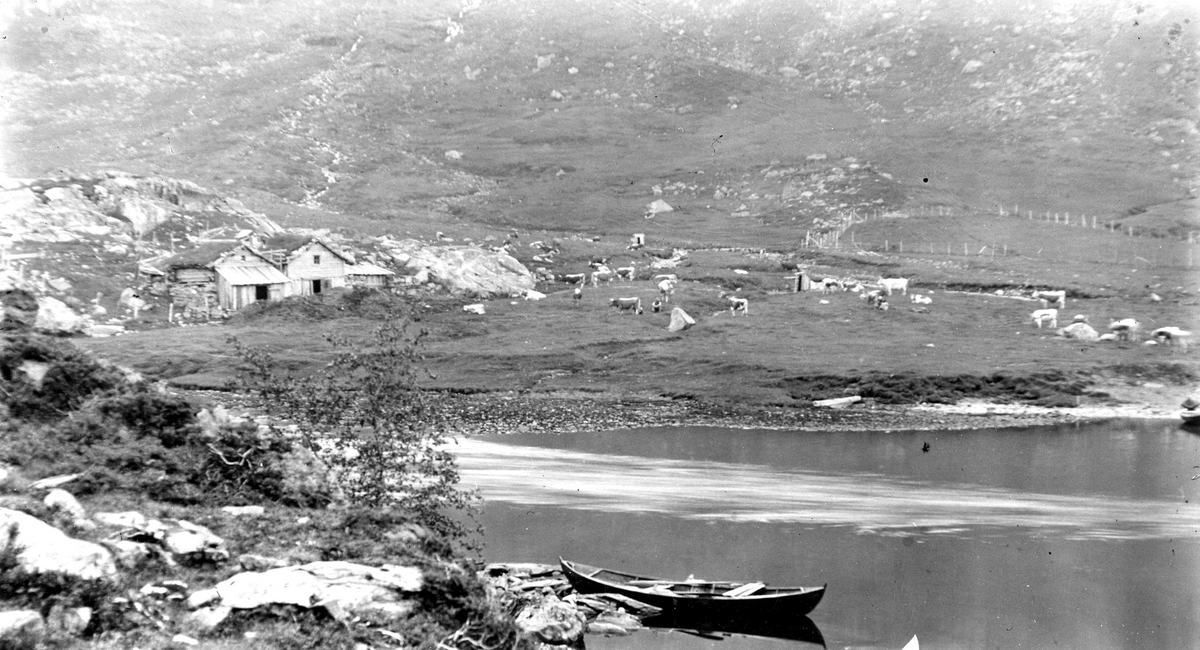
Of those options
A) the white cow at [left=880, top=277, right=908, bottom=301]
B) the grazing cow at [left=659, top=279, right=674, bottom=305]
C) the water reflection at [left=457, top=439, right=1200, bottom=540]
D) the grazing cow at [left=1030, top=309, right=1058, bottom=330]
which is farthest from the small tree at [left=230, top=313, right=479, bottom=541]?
the white cow at [left=880, top=277, right=908, bottom=301]

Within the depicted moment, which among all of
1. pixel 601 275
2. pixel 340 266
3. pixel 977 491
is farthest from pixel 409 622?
pixel 601 275

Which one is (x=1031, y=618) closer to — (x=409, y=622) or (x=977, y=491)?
(x=977, y=491)

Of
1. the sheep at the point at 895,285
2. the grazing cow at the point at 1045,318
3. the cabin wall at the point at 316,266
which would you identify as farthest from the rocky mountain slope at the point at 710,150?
the grazing cow at the point at 1045,318

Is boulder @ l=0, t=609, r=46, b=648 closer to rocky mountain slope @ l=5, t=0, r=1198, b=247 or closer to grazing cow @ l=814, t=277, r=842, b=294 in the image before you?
grazing cow @ l=814, t=277, r=842, b=294

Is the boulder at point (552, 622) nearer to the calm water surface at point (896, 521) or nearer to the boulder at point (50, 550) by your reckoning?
the calm water surface at point (896, 521)

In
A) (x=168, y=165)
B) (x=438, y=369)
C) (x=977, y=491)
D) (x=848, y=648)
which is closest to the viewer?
(x=848, y=648)
